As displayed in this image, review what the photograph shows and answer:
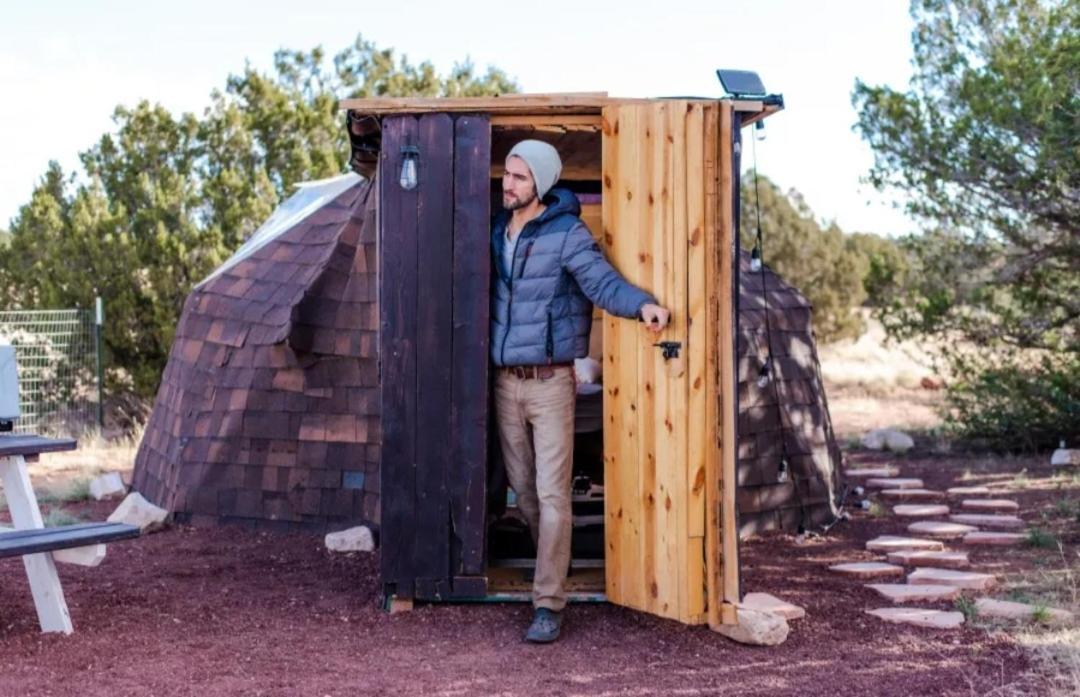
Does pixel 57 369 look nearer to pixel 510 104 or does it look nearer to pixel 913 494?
pixel 913 494

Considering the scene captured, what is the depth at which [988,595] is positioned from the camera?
252 inches

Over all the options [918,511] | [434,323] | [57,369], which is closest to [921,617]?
[434,323]

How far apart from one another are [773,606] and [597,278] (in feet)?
5.58

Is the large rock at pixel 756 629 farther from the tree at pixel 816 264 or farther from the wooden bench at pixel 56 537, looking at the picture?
the tree at pixel 816 264

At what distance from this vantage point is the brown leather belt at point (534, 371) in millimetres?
5641

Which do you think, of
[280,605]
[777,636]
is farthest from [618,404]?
[280,605]

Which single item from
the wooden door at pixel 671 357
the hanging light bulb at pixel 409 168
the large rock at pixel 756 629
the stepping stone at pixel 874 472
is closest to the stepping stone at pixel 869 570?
the large rock at pixel 756 629

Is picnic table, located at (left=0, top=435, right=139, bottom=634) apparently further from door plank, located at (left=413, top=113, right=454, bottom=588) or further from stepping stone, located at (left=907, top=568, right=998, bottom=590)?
stepping stone, located at (left=907, top=568, right=998, bottom=590)

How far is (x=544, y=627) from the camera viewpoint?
5.52 metres

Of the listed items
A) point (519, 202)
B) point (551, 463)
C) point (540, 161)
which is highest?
point (540, 161)

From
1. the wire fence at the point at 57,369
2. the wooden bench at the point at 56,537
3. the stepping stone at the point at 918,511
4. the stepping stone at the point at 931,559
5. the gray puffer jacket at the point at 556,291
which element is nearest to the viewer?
the wooden bench at the point at 56,537

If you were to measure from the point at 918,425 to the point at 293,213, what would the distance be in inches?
311

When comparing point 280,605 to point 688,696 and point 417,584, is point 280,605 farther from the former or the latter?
point 688,696

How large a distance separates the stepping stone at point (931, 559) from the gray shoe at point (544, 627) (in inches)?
96.0
